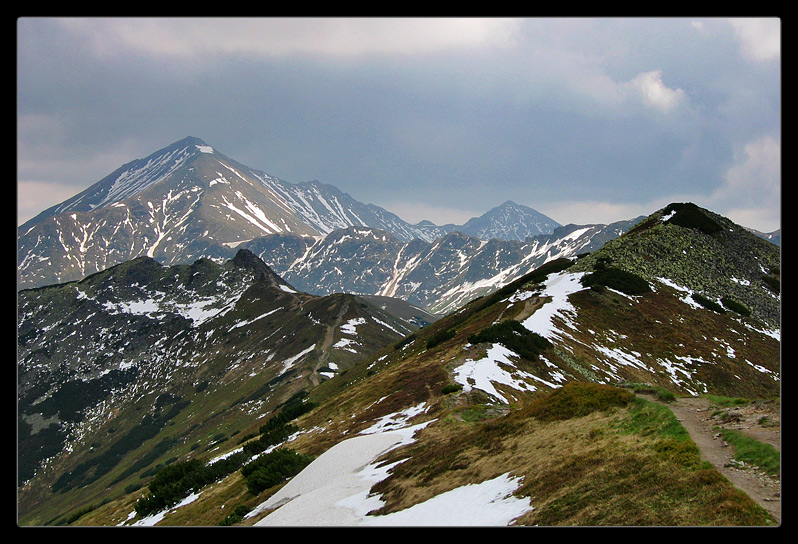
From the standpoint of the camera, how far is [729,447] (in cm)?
2023

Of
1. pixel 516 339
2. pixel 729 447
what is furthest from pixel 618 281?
pixel 729 447

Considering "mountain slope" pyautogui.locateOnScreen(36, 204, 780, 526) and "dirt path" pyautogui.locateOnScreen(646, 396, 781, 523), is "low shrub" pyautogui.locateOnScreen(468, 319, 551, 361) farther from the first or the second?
"dirt path" pyautogui.locateOnScreen(646, 396, 781, 523)

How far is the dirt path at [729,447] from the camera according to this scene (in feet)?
49.7

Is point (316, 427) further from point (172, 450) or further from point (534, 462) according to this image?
point (172, 450)

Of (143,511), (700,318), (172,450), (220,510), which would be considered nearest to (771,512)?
(220,510)

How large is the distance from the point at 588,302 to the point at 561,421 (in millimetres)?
55289

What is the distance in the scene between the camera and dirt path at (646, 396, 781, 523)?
15141 millimetres

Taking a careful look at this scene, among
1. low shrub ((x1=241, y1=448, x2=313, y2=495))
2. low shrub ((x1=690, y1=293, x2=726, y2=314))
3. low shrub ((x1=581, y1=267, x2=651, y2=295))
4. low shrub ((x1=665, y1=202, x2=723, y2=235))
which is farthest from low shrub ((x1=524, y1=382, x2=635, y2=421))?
low shrub ((x1=665, y1=202, x2=723, y2=235))

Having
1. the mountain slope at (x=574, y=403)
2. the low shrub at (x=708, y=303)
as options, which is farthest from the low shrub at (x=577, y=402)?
the low shrub at (x=708, y=303)

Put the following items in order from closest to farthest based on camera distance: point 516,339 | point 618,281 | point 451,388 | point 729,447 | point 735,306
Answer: point 729,447, point 451,388, point 516,339, point 618,281, point 735,306

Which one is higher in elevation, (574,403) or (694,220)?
(694,220)

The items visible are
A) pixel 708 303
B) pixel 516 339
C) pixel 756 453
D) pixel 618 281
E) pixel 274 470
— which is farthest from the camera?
pixel 708 303

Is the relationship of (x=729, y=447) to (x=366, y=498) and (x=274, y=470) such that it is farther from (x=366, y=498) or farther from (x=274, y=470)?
(x=274, y=470)
